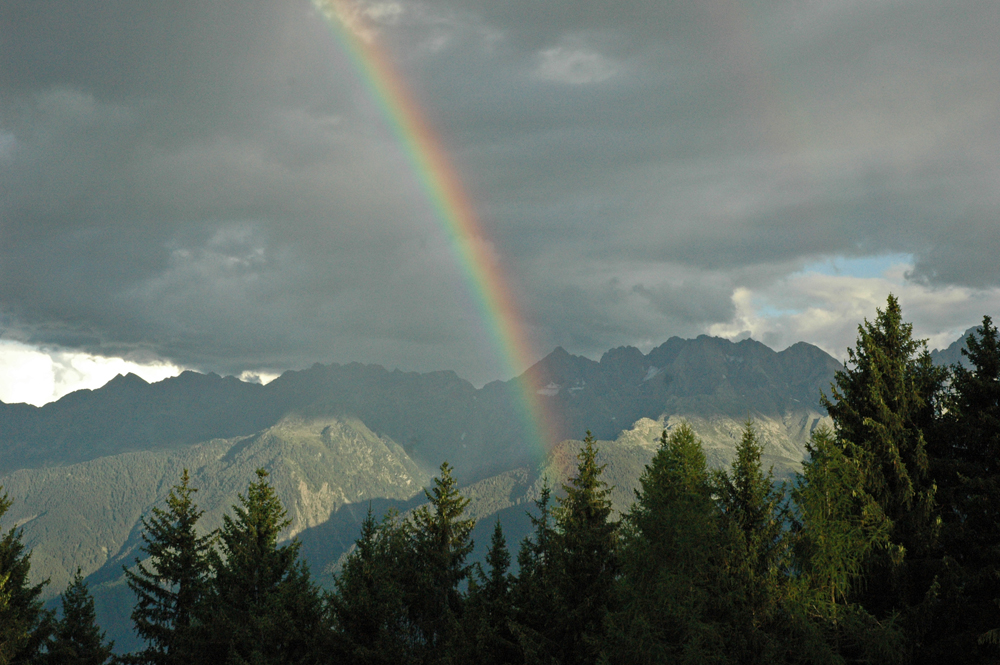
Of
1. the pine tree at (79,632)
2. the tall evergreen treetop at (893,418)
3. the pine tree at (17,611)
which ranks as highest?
the tall evergreen treetop at (893,418)

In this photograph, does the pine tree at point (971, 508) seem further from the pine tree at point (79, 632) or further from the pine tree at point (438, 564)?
the pine tree at point (79, 632)

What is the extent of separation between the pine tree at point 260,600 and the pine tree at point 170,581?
113 centimetres

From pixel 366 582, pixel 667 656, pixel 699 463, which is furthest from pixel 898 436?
pixel 366 582

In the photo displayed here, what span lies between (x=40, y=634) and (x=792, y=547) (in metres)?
38.7

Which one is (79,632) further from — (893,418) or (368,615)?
(893,418)

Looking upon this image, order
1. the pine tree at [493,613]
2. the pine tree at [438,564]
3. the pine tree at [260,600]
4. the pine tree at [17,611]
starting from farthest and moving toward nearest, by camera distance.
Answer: the pine tree at [438,564]
the pine tree at [17,611]
the pine tree at [260,600]
the pine tree at [493,613]

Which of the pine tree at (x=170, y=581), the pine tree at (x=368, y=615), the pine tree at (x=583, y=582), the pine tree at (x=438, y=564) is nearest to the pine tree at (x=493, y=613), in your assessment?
the pine tree at (x=583, y=582)

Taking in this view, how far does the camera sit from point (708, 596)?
29922 mm

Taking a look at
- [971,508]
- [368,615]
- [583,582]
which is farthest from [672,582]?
[368,615]

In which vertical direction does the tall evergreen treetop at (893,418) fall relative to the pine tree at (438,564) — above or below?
above

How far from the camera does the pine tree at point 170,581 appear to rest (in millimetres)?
45938

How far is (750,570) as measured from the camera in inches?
1184

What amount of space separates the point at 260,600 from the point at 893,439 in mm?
33795

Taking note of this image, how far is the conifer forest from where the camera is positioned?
2984cm
